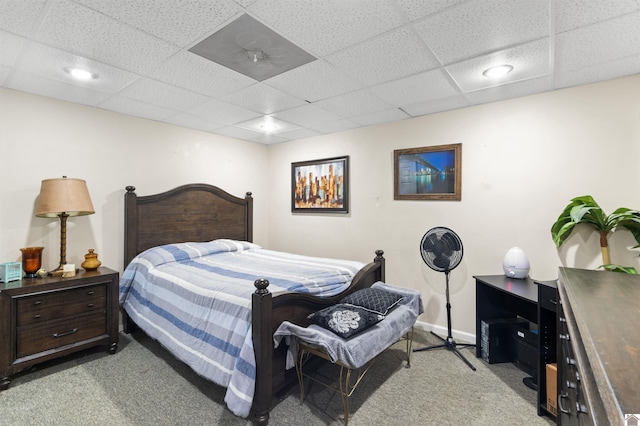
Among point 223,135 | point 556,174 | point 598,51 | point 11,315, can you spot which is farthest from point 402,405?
point 223,135

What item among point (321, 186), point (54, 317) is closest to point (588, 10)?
point (321, 186)

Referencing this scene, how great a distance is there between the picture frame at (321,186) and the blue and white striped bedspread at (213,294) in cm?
107

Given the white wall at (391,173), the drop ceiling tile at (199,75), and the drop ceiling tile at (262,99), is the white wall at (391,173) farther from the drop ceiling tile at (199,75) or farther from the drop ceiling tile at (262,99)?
the drop ceiling tile at (199,75)

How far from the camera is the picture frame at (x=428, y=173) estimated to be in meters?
3.21

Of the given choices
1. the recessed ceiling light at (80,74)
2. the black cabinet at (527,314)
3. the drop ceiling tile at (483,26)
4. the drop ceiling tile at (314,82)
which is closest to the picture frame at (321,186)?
the drop ceiling tile at (314,82)

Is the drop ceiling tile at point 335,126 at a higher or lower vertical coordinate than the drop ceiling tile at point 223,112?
higher

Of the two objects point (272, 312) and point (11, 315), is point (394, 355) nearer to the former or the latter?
point (272, 312)

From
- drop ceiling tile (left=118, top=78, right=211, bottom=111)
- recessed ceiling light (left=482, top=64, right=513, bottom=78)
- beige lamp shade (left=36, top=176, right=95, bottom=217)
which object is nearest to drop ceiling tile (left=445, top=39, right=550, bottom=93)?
recessed ceiling light (left=482, top=64, right=513, bottom=78)

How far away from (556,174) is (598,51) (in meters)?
1.02

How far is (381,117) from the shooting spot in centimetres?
347

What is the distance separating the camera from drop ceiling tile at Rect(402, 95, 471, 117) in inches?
115

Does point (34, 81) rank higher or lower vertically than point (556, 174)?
higher

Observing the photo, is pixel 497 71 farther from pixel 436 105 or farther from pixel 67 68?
pixel 67 68

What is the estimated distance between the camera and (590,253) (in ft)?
8.26
